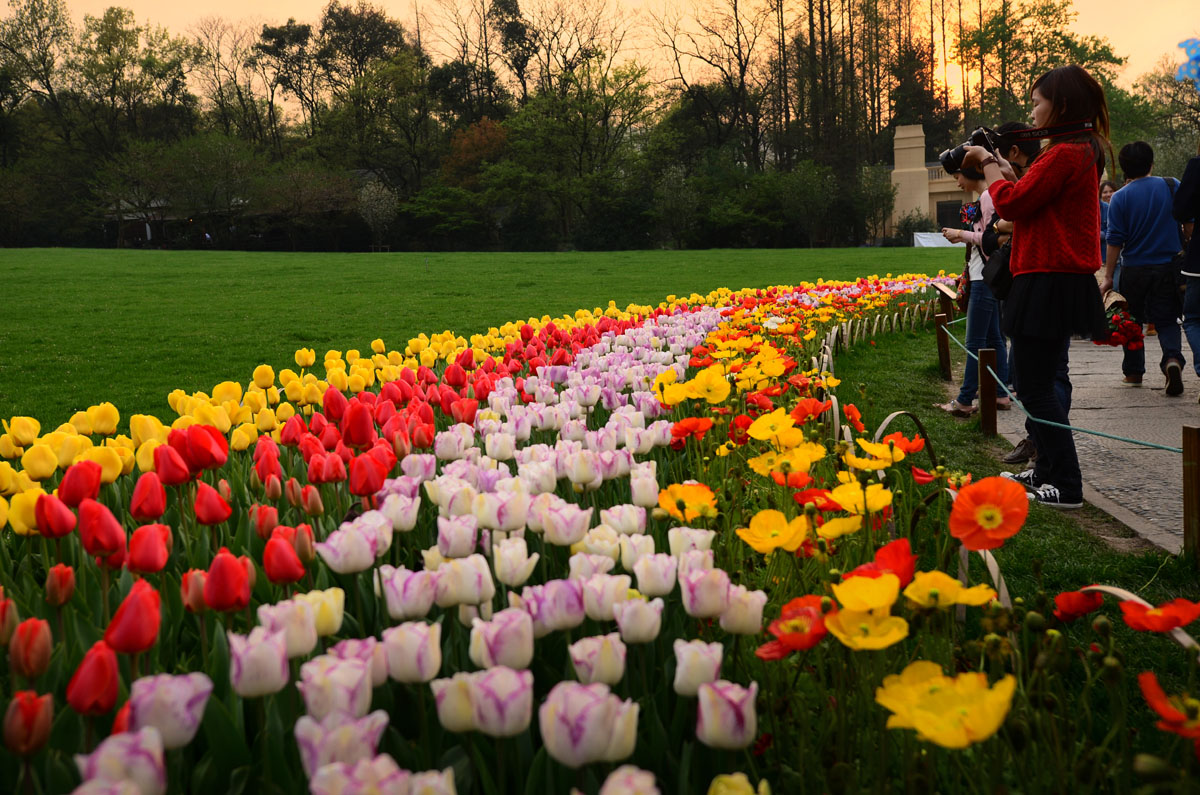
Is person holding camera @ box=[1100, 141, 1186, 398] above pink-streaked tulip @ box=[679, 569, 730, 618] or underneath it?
above

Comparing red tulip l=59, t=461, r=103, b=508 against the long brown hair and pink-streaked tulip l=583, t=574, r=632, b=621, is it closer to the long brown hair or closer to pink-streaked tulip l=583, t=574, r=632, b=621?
pink-streaked tulip l=583, t=574, r=632, b=621

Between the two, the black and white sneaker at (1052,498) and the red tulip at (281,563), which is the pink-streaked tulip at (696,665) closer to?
the red tulip at (281,563)

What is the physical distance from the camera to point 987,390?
17.2 ft

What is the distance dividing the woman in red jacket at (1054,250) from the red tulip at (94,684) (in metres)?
3.56

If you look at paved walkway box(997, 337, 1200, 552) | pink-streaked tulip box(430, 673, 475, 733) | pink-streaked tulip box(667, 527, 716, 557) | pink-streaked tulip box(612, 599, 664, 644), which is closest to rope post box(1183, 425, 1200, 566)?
paved walkway box(997, 337, 1200, 552)

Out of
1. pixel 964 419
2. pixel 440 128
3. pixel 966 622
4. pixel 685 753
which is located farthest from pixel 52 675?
pixel 440 128

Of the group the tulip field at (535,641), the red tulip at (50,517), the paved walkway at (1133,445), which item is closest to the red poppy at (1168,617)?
the tulip field at (535,641)

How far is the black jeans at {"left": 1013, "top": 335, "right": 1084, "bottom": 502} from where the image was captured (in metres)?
3.76

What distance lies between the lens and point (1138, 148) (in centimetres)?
596

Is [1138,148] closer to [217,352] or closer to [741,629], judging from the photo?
[741,629]

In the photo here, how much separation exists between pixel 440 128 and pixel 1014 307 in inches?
1921

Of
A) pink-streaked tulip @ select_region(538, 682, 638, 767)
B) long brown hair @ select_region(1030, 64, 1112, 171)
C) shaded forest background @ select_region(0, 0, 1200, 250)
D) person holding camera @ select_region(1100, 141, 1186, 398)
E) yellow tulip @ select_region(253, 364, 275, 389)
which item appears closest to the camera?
pink-streaked tulip @ select_region(538, 682, 638, 767)

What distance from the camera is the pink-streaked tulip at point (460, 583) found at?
157cm

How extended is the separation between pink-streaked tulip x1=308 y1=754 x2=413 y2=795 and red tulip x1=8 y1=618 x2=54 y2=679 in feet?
2.11
